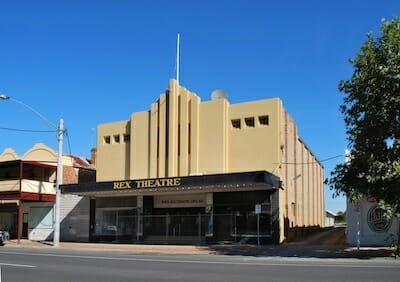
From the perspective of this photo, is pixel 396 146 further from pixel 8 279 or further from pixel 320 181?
pixel 320 181

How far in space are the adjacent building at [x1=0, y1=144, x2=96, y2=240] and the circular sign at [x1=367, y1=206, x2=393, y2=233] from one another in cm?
2418

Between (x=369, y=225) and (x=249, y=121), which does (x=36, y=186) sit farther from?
(x=369, y=225)

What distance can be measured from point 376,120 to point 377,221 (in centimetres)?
969

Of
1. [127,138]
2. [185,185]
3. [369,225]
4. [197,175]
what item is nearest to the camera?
[369,225]

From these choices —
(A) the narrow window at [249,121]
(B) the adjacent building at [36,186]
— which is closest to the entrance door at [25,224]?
(B) the adjacent building at [36,186]

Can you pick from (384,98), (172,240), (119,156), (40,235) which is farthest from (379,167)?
(40,235)

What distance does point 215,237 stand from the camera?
1367 inches

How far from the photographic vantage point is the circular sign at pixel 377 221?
30.5 metres

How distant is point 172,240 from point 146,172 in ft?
17.2

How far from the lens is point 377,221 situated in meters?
30.7

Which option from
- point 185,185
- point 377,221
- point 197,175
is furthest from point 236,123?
point 377,221

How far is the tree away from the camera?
22.5m

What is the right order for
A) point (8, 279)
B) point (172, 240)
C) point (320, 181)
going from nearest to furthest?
point (8, 279) < point (172, 240) < point (320, 181)

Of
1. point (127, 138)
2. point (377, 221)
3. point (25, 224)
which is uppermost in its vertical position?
point (127, 138)
